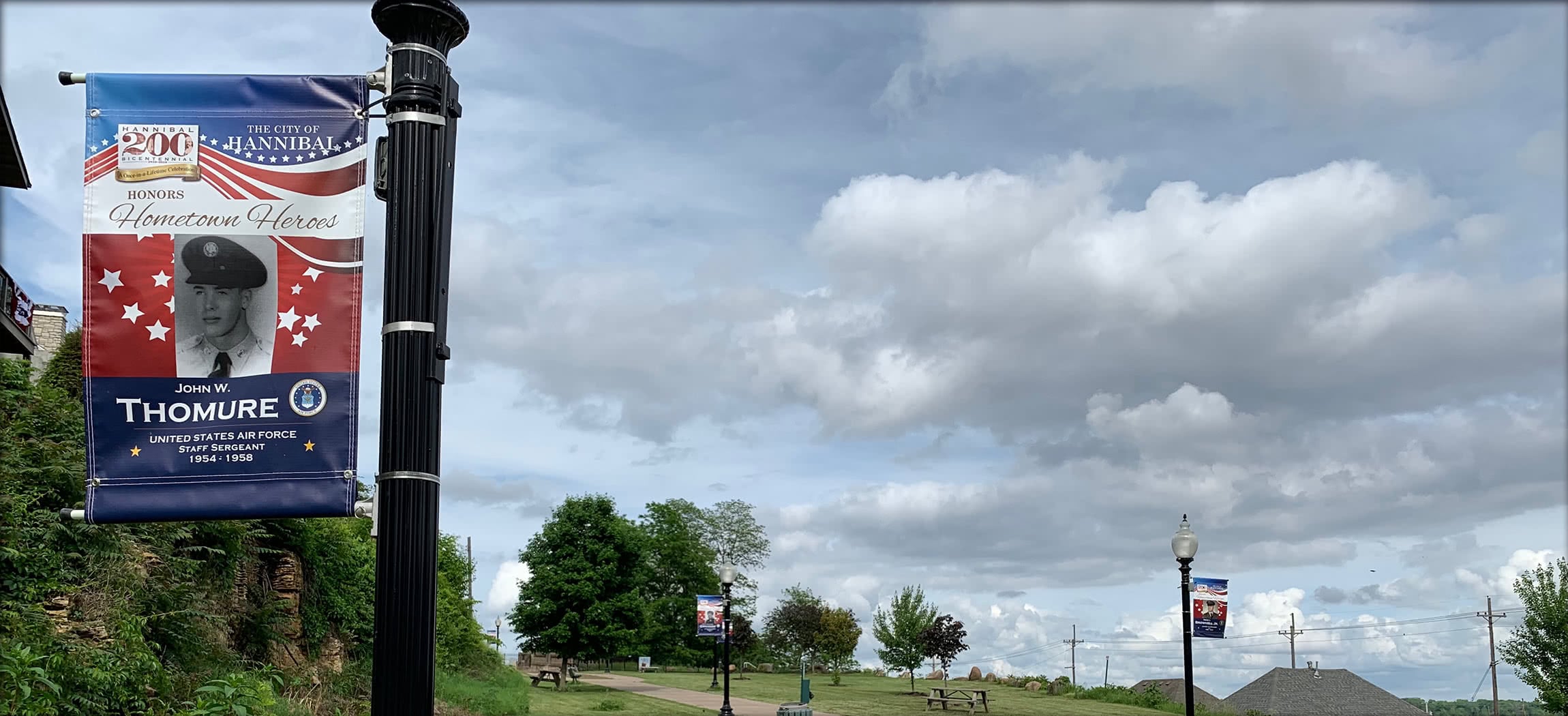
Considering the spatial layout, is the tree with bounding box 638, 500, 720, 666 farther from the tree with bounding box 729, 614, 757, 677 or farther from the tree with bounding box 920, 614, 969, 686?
the tree with bounding box 920, 614, 969, 686

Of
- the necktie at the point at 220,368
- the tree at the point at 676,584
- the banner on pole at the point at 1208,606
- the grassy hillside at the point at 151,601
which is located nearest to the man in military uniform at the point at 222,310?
the necktie at the point at 220,368

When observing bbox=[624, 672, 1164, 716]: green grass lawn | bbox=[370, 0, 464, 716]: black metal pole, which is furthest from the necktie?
bbox=[624, 672, 1164, 716]: green grass lawn

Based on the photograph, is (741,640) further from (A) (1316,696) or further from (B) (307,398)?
(B) (307,398)

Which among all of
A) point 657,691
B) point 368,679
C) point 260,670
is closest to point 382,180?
point 260,670

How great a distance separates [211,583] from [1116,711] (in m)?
27.2

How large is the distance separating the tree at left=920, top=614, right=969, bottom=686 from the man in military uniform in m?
39.8

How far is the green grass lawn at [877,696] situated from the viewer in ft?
114

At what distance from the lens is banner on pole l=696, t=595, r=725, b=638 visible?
32719 mm

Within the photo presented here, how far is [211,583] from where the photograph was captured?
1673 cm

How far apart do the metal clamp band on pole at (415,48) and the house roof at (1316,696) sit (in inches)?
1568

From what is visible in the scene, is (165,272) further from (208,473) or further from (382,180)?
(382,180)

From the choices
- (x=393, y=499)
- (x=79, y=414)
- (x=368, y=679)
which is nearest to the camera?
(x=393, y=499)

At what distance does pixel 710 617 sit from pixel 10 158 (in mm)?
20197

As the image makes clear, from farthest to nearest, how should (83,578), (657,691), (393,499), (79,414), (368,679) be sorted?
(657,691) < (368,679) < (79,414) < (83,578) < (393,499)
